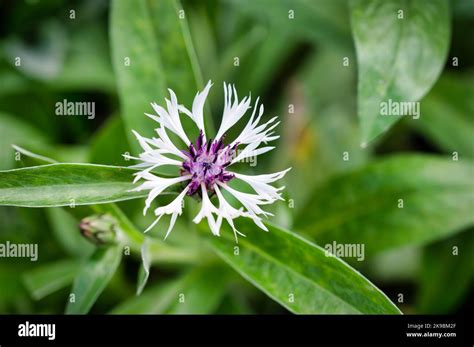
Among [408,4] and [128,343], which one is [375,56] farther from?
[128,343]

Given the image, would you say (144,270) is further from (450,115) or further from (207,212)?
(450,115)

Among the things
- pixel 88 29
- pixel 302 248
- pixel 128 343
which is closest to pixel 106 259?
pixel 128 343

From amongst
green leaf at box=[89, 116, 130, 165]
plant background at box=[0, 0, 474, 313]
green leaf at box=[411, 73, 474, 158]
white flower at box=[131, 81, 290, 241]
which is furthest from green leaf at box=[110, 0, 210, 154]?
green leaf at box=[411, 73, 474, 158]

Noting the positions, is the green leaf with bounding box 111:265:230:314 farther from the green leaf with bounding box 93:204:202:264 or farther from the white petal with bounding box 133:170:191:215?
the white petal with bounding box 133:170:191:215

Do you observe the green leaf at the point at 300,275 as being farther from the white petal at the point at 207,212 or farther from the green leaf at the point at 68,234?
the green leaf at the point at 68,234

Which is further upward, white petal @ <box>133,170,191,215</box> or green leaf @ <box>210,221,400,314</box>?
white petal @ <box>133,170,191,215</box>

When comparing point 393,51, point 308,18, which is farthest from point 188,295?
point 308,18

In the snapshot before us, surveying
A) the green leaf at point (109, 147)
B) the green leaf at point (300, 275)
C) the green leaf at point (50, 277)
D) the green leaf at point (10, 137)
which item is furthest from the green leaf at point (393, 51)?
the green leaf at point (10, 137)
